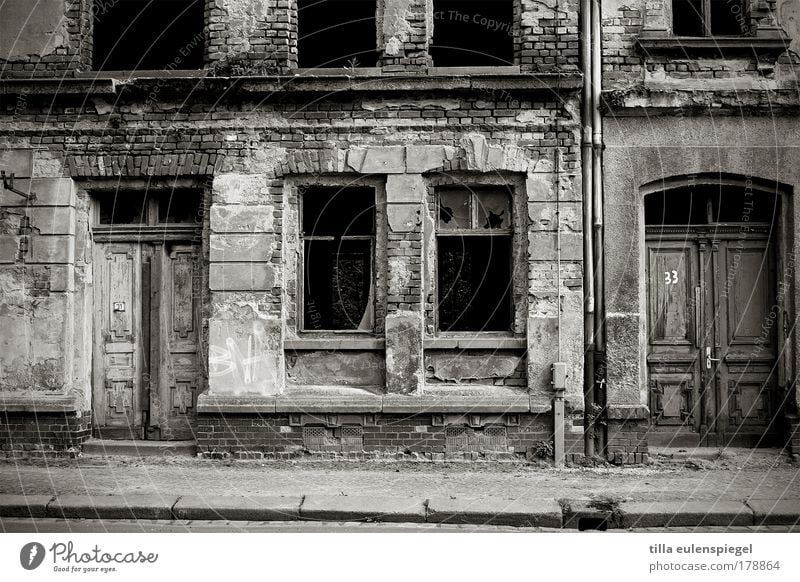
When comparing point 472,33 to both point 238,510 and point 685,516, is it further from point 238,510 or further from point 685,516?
point 238,510

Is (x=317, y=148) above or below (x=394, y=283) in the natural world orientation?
above

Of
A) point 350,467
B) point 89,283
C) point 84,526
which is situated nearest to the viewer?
point 84,526

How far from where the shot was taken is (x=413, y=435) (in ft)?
30.0

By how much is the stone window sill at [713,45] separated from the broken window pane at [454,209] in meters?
2.77

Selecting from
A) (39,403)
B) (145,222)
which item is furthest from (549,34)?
(39,403)

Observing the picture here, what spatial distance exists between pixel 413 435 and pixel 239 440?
82.1 inches

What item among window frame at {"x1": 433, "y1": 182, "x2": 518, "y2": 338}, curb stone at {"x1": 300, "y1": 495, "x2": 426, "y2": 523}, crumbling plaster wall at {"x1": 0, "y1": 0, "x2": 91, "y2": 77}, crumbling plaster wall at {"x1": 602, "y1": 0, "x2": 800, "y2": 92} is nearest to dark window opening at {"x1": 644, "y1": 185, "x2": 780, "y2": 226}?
crumbling plaster wall at {"x1": 602, "y1": 0, "x2": 800, "y2": 92}

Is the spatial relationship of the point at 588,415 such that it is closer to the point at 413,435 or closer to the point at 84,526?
the point at 413,435

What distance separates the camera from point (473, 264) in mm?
9484

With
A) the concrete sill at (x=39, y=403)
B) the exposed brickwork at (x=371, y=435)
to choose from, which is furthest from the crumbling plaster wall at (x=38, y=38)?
the exposed brickwork at (x=371, y=435)

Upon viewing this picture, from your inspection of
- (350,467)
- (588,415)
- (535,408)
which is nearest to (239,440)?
(350,467)

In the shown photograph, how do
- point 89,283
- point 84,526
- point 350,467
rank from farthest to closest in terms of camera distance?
point 89,283 < point 350,467 < point 84,526

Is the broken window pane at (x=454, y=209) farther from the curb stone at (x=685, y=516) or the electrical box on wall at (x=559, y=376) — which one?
the curb stone at (x=685, y=516)

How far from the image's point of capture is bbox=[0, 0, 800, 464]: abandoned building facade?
915 centimetres
